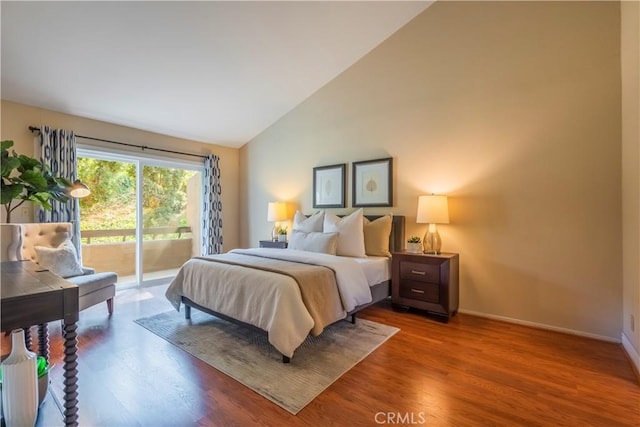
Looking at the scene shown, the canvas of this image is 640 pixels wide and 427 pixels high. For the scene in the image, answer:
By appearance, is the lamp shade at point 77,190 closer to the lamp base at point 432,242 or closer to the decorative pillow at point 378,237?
the decorative pillow at point 378,237

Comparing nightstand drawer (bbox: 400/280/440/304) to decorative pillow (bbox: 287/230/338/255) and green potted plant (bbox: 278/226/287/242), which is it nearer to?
decorative pillow (bbox: 287/230/338/255)

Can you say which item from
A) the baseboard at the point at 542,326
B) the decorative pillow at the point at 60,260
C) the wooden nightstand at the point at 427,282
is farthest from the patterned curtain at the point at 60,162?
the baseboard at the point at 542,326

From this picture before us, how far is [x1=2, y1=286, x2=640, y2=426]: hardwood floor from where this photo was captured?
1690 mm

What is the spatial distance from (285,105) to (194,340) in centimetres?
378

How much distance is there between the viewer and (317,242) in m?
3.65

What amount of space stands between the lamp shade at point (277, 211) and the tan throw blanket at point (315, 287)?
2.07 metres

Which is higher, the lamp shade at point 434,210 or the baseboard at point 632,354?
the lamp shade at point 434,210

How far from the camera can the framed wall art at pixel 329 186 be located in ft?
14.6

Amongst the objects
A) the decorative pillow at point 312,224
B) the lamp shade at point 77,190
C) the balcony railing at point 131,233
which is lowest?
the balcony railing at point 131,233

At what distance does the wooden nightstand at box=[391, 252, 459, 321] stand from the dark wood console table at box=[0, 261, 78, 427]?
292cm

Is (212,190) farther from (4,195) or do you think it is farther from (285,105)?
(4,195)

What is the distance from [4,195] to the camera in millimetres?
1809

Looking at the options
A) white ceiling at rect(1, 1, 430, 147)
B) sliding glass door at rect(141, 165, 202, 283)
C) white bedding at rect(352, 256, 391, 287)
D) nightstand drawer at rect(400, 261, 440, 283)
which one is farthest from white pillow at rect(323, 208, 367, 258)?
sliding glass door at rect(141, 165, 202, 283)

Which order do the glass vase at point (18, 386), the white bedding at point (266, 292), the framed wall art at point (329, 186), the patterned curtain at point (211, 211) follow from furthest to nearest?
the patterned curtain at point (211, 211) < the framed wall art at point (329, 186) < the white bedding at point (266, 292) < the glass vase at point (18, 386)
